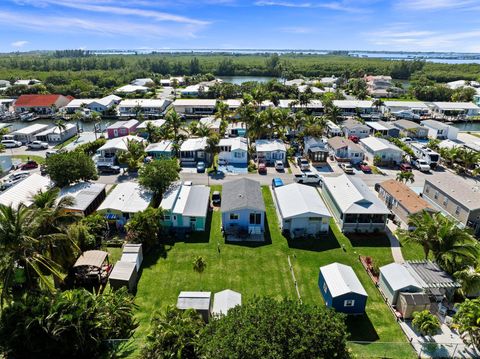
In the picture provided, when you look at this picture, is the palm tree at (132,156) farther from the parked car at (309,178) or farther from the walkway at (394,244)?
the walkway at (394,244)

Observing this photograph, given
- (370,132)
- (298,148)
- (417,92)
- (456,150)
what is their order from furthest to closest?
1. (417,92)
2. (370,132)
3. (298,148)
4. (456,150)

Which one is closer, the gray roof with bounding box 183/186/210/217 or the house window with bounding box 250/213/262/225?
the house window with bounding box 250/213/262/225

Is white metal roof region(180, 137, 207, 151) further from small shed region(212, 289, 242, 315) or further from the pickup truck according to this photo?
small shed region(212, 289, 242, 315)

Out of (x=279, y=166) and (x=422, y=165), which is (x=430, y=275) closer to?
(x=279, y=166)

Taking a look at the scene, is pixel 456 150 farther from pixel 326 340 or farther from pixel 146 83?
pixel 146 83

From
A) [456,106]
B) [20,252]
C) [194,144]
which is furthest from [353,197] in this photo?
[456,106]

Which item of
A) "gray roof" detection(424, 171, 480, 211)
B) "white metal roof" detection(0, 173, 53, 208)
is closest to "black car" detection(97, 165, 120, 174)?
"white metal roof" detection(0, 173, 53, 208)

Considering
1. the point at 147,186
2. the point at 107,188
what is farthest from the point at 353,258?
the point at 107,188
